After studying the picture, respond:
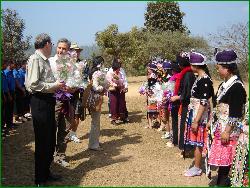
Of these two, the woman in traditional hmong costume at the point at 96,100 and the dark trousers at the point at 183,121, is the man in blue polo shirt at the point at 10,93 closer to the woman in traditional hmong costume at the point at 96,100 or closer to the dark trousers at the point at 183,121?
the woman in traditional hmong costume at the point at 96,100

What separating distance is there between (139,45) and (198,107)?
24716mm

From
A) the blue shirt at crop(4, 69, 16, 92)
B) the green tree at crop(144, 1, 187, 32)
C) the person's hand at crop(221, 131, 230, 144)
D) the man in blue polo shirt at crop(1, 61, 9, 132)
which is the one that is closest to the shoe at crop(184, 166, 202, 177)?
the person's hand at crop(221, 131, 230, 144)

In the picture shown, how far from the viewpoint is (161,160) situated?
7.33 meters

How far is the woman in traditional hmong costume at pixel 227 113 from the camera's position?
16.8ft

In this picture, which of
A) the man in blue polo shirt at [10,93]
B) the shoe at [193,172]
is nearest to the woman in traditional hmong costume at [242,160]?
the shoe at [193,172]

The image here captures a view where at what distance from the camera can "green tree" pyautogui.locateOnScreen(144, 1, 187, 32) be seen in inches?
1415

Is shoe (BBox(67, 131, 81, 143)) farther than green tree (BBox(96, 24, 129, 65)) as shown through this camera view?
No

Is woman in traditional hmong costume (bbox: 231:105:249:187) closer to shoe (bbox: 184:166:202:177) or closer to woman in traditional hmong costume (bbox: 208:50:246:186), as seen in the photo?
woman in traditional hmong costume (bbox: 208:50:246:186)

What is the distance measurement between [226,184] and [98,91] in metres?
3.37

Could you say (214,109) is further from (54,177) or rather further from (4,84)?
(4,84)

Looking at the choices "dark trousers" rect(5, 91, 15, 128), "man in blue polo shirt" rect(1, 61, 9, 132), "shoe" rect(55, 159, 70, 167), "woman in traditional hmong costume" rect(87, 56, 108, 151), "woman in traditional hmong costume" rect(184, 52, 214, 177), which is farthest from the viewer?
"dark trousers" rect(5, 91, 15, 128)

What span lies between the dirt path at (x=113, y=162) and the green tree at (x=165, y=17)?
27.0 meters

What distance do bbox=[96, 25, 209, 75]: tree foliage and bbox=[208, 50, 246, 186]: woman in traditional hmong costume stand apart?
24.2 m

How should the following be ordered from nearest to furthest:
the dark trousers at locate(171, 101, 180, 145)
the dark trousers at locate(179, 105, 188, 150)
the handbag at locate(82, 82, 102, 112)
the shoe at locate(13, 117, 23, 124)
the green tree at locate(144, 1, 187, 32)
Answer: the dark trousers at locate(179, 105, 188, 150)
the handbag at locate(82, 82, 102, 112)
the dark trousers at locate(171, 101, 180, 145)
the shoe at locate(13, 117, 23, 124)
the green tree at locate(144, 1, 187, 32)
